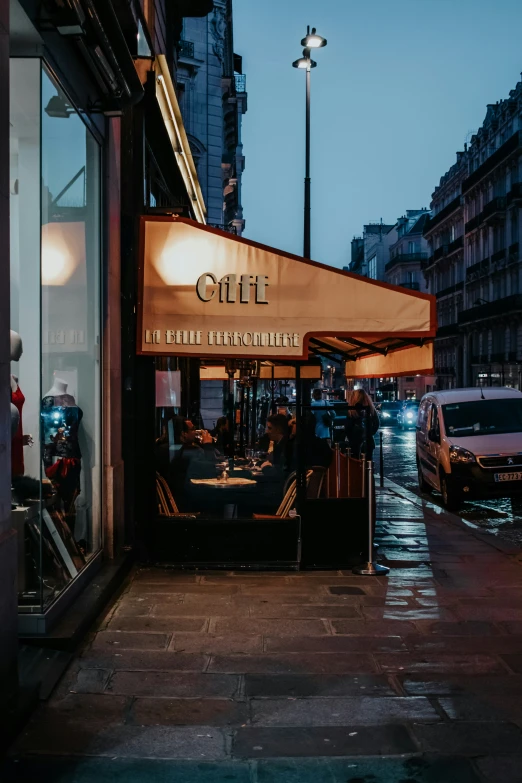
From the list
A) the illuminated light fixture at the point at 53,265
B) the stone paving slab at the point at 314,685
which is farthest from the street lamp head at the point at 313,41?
the stone paving slab at the point at 314,685

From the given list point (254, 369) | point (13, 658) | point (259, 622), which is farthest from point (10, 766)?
point (254, 369)

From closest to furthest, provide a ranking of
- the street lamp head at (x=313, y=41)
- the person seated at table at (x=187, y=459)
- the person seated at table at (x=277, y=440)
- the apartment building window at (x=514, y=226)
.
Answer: the person seated at table at (x=187, y=459) < the person seated at table at (x=277, y=440) < the street lamp head at (x=313, y=41) < the apartment building window at (x=514, y=226)

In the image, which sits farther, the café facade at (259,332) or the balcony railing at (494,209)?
the balcony railing at (494,209)

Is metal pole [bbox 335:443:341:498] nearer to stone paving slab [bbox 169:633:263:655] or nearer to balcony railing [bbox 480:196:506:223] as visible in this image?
stone paving slab [bbox 169:633:263:655]

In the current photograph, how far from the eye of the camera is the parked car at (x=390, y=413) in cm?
4896

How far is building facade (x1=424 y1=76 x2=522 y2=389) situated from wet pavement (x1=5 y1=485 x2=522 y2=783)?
45.5 metres

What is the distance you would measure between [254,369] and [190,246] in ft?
36.0

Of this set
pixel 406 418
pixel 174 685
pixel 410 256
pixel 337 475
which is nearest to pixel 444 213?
pixel 410 256

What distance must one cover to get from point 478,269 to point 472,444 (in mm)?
56317

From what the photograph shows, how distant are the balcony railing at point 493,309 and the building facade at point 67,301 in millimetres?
50520

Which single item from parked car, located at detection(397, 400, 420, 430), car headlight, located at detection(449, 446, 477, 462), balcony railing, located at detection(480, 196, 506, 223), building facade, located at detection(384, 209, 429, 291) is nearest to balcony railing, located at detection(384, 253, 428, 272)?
building facade, located at detection(384, 209, 429, 291)

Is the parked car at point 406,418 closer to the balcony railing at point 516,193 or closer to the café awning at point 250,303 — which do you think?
the balcony railing at point 516,193

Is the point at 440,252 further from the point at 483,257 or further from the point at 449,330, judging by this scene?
the point at 483,257

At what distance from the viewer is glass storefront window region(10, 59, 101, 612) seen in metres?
6.39
